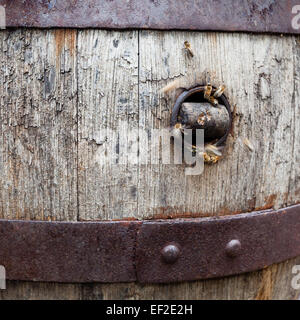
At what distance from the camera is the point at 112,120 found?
1001 millimetres

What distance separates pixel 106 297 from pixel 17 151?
17.3 inches

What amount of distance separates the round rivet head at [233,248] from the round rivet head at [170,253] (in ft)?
0.45

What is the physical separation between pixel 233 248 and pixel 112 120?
0.45 m

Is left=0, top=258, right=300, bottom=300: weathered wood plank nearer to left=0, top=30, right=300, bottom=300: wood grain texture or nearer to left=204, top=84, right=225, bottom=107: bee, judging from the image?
left=0, top=30, right=300, bottom=300: wood grain texture

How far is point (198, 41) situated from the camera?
102 cm

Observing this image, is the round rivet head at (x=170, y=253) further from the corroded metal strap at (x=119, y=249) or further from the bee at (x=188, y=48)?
the bee at (x=188, y=48)

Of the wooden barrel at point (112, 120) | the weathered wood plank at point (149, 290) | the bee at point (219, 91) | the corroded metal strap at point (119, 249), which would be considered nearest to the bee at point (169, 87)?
the wooden barrel at point (112, 120)

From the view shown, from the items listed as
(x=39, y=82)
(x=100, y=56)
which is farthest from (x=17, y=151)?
(x=100, y=56)

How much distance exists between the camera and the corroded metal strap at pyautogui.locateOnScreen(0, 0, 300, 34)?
3.19 ft

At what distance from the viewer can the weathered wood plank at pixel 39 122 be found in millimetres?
996

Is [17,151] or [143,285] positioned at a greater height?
[17,151]
